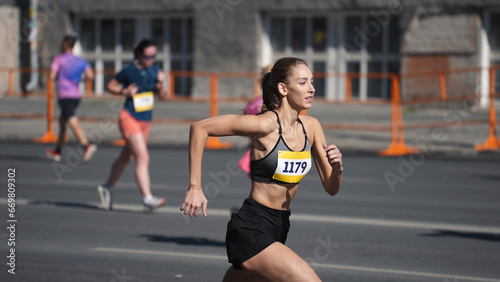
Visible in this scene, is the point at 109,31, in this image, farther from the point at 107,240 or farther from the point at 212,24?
the point at 107,240

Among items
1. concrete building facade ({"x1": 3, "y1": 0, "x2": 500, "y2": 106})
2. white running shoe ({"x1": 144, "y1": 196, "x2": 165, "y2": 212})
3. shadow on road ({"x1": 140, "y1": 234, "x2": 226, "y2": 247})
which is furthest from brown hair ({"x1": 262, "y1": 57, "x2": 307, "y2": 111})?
concrete building facade ({"x1": 3, "y1": 0, "x2": 500, "y2": 106})

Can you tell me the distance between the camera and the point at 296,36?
27.5 metres

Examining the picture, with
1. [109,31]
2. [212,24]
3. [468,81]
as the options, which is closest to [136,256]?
[468,81]

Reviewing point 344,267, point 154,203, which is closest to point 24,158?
point 154,203

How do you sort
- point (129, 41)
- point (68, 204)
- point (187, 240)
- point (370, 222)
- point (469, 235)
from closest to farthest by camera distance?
point (187, 240) → point (469, 235) → point (370, 222) → point (68, 204) → point (129, 41)

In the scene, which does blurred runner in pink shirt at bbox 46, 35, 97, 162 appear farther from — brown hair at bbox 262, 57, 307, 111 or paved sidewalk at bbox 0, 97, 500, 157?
brown hair at bbox 262, 57, 307, 111

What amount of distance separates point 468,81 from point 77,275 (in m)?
18.7

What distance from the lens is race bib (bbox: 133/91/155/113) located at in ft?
33.2

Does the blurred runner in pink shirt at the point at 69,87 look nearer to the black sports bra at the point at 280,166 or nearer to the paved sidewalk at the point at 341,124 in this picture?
the paved sidewalk at the point at 341,124

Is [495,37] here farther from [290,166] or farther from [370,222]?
[290,166]

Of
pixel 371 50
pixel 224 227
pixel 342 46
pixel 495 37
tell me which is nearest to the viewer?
pixel 224 227

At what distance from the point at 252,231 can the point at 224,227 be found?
4.36m

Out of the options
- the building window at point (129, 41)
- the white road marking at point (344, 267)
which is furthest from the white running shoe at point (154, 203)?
the building window at point (129, 41)

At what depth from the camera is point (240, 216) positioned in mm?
4934
